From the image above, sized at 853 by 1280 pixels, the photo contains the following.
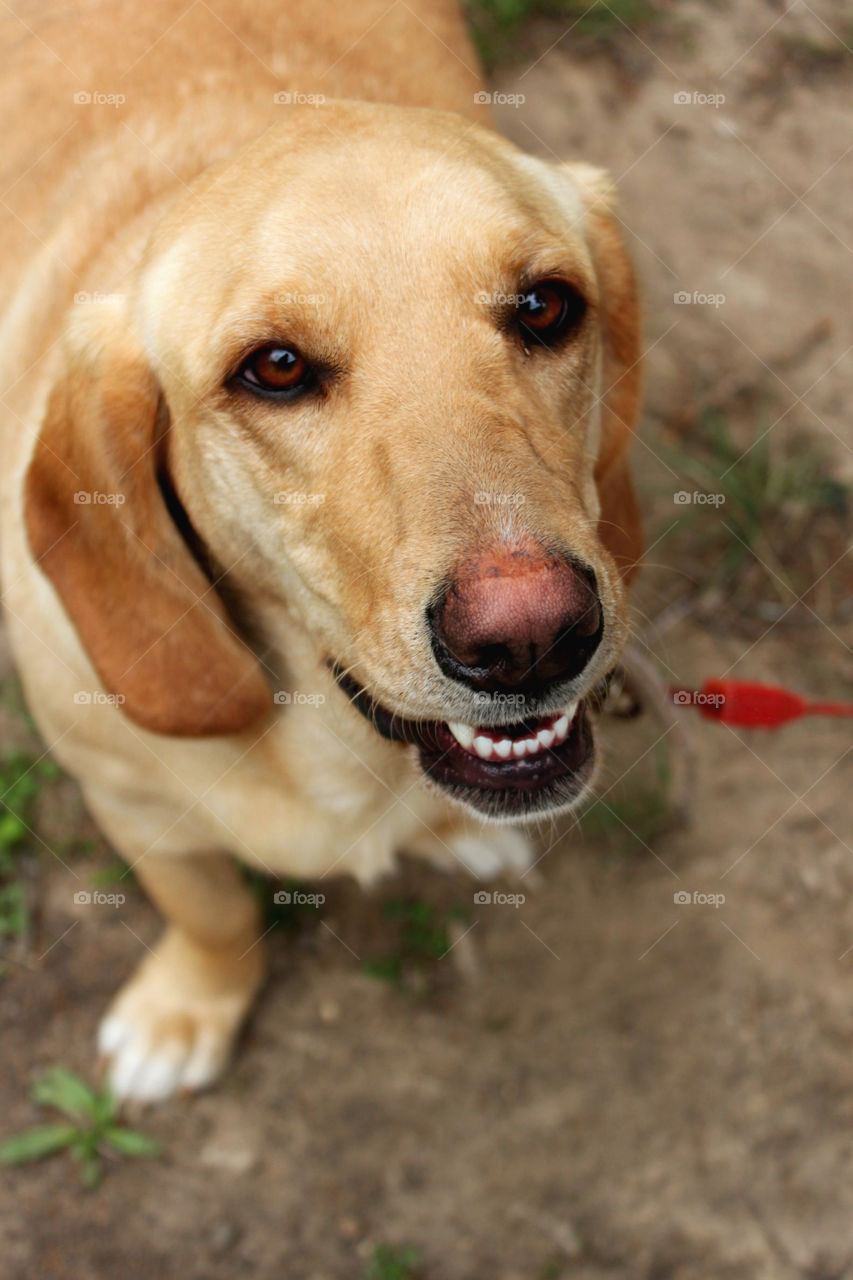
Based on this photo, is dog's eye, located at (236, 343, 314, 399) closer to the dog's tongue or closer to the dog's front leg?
the dog's tongue

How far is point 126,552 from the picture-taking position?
7.24 ft

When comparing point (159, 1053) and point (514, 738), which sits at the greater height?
point (514, 738)

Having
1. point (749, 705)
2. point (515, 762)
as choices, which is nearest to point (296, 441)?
point (515, 762)

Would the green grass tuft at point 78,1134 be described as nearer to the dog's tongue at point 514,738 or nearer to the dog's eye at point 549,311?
the dog's tongue at point 514,738

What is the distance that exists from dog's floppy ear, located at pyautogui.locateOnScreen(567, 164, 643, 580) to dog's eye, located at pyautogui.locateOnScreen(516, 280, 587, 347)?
29cm

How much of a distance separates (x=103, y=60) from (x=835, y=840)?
304 cm

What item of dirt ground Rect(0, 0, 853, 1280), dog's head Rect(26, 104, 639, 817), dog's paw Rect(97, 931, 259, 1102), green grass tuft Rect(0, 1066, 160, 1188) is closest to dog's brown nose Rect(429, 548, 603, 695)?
dog's head Rect(26, 104, 639, 817)

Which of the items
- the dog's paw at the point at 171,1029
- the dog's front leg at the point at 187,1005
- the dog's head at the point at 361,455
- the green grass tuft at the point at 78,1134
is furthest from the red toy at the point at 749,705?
the green grass tuft at the point at 78,1134

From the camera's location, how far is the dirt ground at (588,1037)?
3.02 m

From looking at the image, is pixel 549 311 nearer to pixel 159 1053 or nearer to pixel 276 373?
pixel 276 373

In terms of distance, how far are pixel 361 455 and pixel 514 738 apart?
59cm

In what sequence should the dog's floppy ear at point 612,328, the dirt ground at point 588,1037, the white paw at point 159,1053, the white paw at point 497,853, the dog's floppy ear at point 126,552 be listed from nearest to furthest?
1. the dog's floppy ear at point 126,552
2. the dog's floppy ear at point 612,328
3. the dirt ground at point 588,1037
4. the white paw at point 159,1053
5. the white paw at point 497,853

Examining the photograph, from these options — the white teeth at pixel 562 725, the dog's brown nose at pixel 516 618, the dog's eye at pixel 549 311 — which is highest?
the dog's eye at pixel 549 311

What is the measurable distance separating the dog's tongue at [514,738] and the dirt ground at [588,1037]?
0.75 meters
